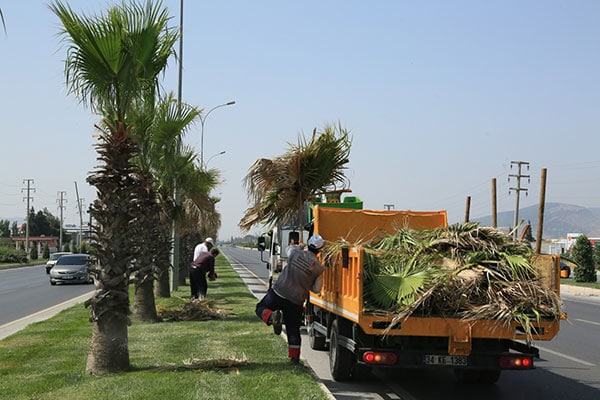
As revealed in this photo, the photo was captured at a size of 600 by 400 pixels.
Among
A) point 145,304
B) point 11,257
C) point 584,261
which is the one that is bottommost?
point 11,257

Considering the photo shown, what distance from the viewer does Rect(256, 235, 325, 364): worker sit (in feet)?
31.1

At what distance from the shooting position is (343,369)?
370 inches

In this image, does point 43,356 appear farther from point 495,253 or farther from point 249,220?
point 495,253

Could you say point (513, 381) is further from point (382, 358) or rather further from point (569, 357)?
point (382, 358)

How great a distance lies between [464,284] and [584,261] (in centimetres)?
3422

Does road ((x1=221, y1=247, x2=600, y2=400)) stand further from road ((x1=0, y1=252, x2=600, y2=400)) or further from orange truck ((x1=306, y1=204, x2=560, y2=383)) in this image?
orange truck ((x1=306, y1=204, x2=560, y2=383))

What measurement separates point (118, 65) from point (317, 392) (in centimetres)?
458

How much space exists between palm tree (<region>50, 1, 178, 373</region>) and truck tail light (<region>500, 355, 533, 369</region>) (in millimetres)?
4540

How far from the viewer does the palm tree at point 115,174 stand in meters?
9.05

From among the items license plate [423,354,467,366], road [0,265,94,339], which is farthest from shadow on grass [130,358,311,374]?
road [0,265,94,339]

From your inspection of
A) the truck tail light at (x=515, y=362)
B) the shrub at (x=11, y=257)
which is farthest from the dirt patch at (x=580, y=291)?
the shrub at (x=11, y=257)

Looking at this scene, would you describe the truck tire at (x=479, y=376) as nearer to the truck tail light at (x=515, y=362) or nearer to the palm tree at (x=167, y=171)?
the truck tail light at (x=515, y=362)

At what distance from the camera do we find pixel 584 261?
39.3m

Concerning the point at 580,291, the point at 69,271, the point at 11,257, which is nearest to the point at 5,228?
the point at 11,257
